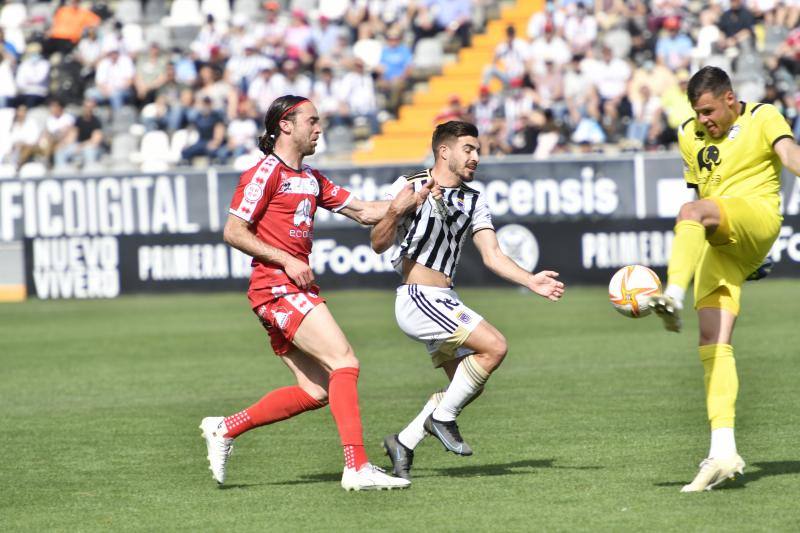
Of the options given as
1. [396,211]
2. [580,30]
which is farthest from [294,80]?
[396,211]

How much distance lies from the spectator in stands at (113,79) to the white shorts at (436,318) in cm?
2195

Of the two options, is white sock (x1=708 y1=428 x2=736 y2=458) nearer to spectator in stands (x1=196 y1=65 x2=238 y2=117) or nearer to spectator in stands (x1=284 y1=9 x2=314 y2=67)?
spectator in stands (x1=196 y1=65 x2=238 y2=117)

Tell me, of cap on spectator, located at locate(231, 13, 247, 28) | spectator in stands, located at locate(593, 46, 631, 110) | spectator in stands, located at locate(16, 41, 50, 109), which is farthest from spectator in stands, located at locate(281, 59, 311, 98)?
spectator in stands, located at locate(593, 46, 631, 110)

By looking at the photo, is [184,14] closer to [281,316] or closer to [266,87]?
[266,87]

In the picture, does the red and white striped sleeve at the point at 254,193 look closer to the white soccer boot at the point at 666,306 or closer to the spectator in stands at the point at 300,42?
the white soccer boot at the point at 666,306

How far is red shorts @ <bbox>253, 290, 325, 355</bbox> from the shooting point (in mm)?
7633

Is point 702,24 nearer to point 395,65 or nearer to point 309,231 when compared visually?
point 395,65

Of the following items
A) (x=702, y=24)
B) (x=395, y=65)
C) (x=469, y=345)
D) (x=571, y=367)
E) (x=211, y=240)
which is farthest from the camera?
(x=395, y=65)

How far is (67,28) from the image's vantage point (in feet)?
102

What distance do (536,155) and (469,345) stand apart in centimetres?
1571

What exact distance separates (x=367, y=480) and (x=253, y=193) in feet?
5.52

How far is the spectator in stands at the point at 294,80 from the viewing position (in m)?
27.5

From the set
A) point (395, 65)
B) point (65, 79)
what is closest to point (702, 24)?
point (395, 65)

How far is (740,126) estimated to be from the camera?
732 centimetres
